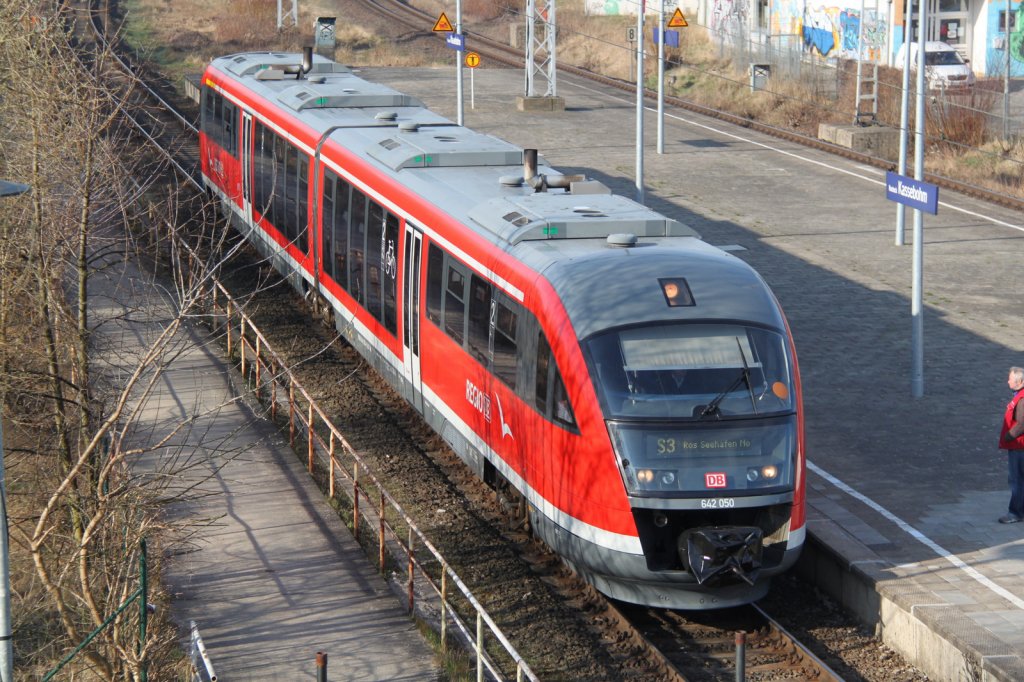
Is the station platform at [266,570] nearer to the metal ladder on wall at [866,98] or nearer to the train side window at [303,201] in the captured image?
the train side window at [303,201]

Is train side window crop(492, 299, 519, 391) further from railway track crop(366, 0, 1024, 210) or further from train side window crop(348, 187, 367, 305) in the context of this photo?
railway track crop(366, 0, 1024, 210)

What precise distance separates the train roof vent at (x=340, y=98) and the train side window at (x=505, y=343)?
9.12 metres

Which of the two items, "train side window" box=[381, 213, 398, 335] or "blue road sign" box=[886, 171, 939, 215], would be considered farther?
"blue road sign" box=[886, 171, 939, 215]

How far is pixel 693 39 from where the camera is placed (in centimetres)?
5719

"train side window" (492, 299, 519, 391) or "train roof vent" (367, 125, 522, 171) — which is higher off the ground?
"train roof vent" (367, 125, 522, 171)

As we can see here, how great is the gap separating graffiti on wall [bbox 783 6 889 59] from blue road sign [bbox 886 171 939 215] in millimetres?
32039

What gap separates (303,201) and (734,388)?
10270 millimetres

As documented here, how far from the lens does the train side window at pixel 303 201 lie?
19.9m

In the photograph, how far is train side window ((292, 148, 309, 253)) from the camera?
1992 cm

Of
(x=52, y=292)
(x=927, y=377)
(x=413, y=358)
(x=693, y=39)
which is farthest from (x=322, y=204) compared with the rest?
(x=693, y=39)

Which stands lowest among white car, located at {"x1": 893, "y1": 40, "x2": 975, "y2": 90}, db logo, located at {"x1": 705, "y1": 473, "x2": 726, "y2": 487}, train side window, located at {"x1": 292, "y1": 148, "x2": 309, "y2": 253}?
db logo, located at {"x1": 705, "y1": 473, "x2": 726, "y2": 487}

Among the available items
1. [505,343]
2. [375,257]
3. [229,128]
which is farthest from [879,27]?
[505,343]

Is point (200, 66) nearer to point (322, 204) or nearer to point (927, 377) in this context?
point (322, 204)

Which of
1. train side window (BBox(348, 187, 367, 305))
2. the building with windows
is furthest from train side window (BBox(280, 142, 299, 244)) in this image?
the building with windows
